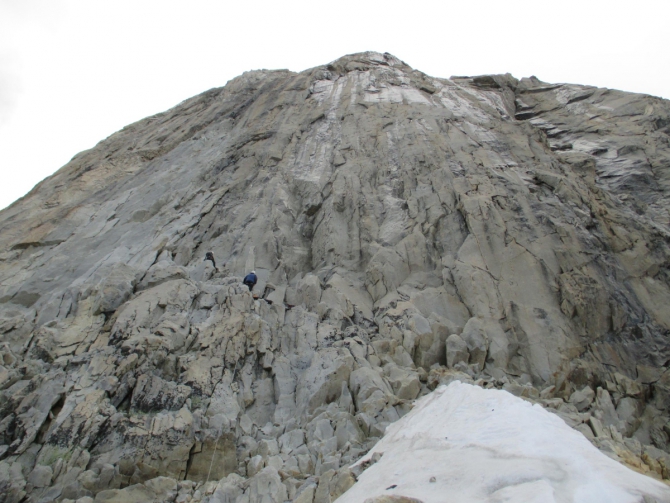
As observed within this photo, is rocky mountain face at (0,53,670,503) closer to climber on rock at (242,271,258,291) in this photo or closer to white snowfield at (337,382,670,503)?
climber on rock at (242,271,258,291)

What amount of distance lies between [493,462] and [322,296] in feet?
32.1

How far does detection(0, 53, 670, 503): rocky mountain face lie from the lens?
1073 cm

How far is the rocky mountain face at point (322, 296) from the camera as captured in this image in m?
10.7

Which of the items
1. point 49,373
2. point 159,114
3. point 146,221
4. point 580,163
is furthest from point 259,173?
point 159,114

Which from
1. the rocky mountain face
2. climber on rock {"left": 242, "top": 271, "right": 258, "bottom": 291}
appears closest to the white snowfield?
the rocky mountain face

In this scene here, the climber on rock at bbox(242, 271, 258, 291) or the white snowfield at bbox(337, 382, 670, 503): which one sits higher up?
the climber on rock at bbox(242, 271, 258, 291)

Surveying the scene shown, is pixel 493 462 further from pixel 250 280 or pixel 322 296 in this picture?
pixel 250 280

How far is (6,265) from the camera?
2019 cm

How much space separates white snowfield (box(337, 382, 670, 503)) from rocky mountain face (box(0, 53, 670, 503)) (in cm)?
120

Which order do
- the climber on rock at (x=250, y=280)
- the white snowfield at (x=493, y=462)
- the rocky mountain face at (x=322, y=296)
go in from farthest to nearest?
the climber on rock at (x=250, y=280) → the rocky mountain face at (x=322, y=296) → the white snowfield at (x=493, y=462)

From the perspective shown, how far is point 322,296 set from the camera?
16.1 metres

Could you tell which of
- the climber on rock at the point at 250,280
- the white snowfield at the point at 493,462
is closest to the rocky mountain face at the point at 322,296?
the climber on rock at the point at 250,280

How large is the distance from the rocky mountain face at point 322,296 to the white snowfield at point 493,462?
47.1 inches

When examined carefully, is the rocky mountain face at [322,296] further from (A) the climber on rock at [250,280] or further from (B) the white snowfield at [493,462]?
(B) the white snowfield at [493,462]
